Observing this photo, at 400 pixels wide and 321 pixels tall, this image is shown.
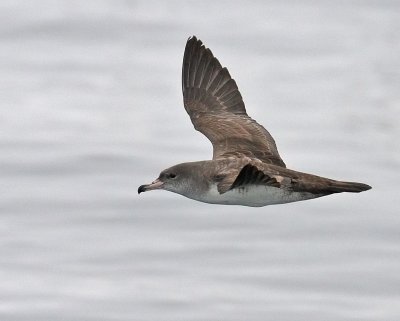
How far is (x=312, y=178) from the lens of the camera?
12.6m

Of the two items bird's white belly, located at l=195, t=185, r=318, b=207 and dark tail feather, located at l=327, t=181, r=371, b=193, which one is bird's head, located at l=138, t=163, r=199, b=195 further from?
dark tail feather, located at l=327, t=181, r=371, b=193

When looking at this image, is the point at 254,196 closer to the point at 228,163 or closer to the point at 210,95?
the point at 228,163

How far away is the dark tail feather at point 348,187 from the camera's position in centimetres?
1223

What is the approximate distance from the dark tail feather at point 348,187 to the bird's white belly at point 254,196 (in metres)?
0.26

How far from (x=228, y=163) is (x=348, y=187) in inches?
53.5

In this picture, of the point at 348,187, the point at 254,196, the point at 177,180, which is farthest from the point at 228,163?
the point at 348,187

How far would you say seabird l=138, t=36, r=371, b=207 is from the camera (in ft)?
40.2

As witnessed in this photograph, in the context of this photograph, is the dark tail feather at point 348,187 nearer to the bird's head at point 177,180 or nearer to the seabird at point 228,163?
the seabird at point 228,163

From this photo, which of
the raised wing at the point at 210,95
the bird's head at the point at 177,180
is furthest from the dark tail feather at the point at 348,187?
the raised wing at the point at 210,95

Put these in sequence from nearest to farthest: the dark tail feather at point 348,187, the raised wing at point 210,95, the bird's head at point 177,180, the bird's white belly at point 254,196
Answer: the bird's white belly at point 254,196 < the dark tail feather at point 348,187 < the bird's head at point 177,180 < the raised wing at point 210,95

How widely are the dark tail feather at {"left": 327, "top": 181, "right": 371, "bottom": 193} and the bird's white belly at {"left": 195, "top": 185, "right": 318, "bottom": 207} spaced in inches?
10.3

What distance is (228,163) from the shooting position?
13.0 meters

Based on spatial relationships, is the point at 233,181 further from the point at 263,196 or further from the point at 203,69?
the point at 203,69

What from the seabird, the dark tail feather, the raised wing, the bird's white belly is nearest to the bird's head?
the seabird
